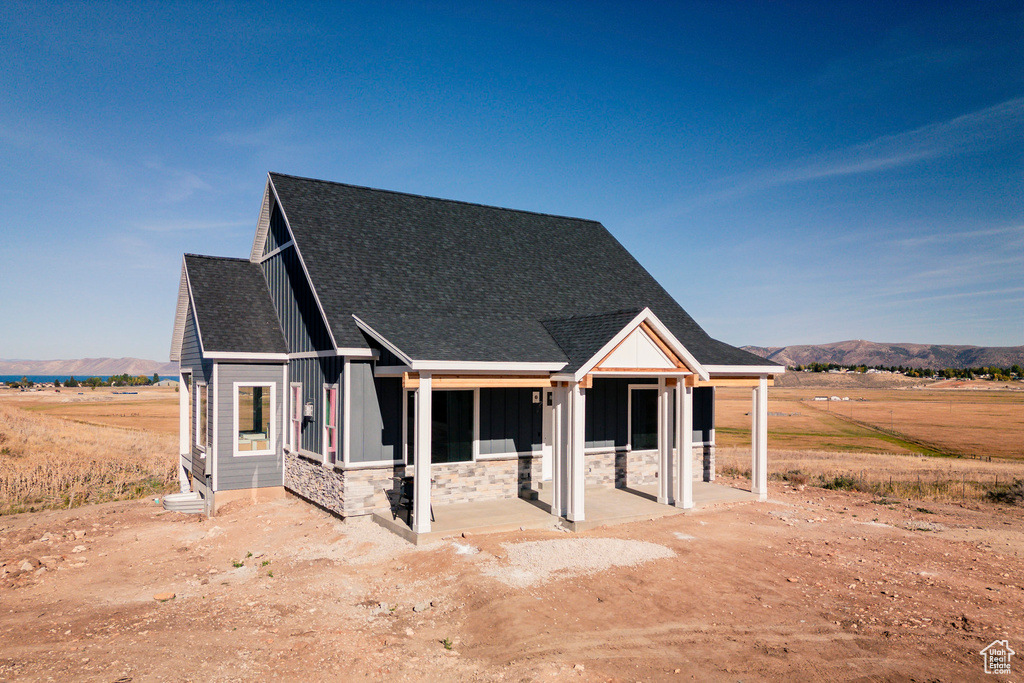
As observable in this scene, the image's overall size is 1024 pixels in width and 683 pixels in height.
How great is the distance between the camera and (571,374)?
12.4 metres

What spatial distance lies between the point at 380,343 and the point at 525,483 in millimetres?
5321

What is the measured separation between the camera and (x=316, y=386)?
47.3 feet

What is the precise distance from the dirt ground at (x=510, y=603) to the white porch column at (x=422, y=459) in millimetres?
694

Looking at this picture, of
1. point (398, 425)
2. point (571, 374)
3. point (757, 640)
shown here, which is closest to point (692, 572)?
point (757, 640)

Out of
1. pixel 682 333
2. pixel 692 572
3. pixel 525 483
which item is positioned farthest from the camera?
pixel 682 333

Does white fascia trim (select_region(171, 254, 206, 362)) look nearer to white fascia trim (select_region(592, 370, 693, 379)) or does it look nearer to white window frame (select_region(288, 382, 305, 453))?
white window frame (select_region(288, 382, 305, 453))

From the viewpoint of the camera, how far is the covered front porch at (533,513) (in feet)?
39.8

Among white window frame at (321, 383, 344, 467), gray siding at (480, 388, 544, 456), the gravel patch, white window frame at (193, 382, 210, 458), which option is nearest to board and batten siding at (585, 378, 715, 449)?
gray siding at (480, 388, 544, 456)

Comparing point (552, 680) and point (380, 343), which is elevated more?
point (380, 343)

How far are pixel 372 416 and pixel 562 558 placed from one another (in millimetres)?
5297

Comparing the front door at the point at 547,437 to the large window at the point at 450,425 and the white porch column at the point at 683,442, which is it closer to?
the large window at the point at 450,425

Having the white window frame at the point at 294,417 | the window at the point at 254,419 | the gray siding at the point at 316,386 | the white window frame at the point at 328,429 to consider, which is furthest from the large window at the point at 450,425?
the window at the point at 254,419

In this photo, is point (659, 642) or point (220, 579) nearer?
point (659, 642)

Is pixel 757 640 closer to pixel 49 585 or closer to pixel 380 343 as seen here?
pixel 380 343
